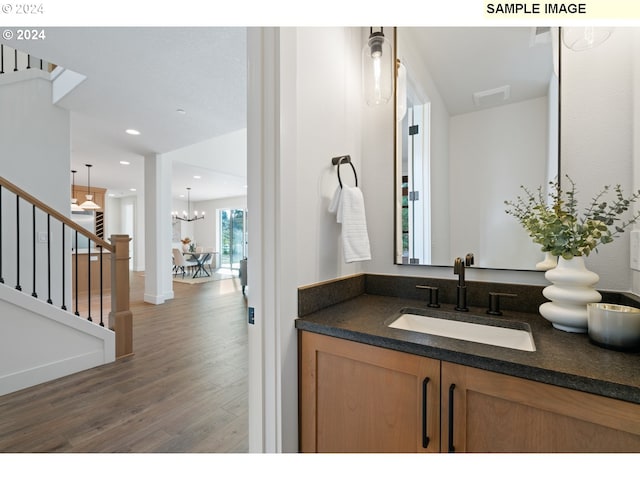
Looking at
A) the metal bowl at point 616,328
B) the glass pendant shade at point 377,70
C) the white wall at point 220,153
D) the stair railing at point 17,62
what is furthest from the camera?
the white wall at point 220,153

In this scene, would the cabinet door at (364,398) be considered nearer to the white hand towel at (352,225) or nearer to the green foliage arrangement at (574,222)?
the white hand towel at (352,225)

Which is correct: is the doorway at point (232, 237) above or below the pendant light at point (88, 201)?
below

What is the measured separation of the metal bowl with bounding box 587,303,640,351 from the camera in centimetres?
77

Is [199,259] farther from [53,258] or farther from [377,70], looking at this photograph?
[377,70]

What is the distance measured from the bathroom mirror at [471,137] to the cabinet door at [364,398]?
2.25 ft

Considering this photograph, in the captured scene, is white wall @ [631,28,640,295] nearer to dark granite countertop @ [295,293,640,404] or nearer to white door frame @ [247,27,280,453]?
dark granite countertop @ [295,293,640,404]

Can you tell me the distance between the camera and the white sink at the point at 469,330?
3.44 feet

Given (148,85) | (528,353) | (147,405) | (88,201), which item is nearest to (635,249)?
(528,353)

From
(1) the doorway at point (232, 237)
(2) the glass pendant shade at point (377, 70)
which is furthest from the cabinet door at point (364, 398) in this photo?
(1) the doorway at point (232, 237)

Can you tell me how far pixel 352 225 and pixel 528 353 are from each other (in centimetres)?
78

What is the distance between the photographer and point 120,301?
2666mm

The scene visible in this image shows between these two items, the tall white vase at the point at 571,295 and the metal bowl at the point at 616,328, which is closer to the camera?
the metal bowl at the point at 616,328

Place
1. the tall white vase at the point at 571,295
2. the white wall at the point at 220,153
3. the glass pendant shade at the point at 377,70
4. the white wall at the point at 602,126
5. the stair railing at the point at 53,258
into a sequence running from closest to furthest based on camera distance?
the tall white vase at the point at 571,295 < the white wall at the point at 602,126 < the glass pendant shade at the point at 377,70 < the stair railing at the point at 53,258 < the white wall at the point at 220,153

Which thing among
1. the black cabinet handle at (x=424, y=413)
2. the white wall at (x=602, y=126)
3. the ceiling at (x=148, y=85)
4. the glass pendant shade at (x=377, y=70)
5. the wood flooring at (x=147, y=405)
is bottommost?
the wood flooring at (x=147, y=405)
